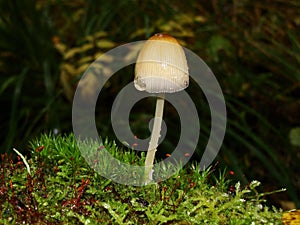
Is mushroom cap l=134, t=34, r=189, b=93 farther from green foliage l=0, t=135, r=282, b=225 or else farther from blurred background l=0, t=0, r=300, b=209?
blurred background l=0, t=0, r=300, b=209

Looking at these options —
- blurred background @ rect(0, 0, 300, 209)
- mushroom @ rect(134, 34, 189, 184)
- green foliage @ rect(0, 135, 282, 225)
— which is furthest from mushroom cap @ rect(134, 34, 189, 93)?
blurred background @ rect(0, 0, 300, 209)

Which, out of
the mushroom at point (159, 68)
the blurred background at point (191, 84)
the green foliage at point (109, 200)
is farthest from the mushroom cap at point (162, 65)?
the blurred background at point (191, 84)

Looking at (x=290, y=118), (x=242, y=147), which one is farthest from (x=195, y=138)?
(x=290, y=118)

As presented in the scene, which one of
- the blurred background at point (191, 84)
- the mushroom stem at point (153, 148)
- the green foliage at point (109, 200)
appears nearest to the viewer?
the green foliage at point (109, 200)

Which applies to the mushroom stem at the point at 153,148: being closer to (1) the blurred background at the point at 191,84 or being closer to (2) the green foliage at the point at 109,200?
(2) the green foliage at the point at 109,200

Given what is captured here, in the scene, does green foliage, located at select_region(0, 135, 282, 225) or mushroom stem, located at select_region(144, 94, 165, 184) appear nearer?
green foliage, located at select_region(0, 135, 282, 225)

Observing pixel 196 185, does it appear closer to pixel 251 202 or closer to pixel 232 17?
pixel 251 202

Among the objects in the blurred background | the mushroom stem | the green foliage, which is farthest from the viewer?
the blurred background
